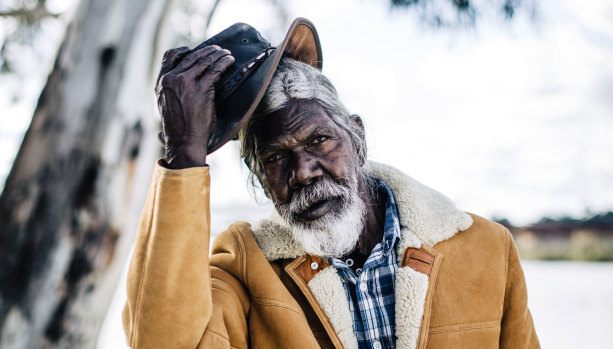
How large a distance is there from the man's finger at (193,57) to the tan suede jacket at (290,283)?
1.29ft

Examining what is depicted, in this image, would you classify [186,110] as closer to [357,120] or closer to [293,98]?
[293,98]

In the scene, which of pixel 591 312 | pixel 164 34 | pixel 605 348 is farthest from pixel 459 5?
pixel 591 312

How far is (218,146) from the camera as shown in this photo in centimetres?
171

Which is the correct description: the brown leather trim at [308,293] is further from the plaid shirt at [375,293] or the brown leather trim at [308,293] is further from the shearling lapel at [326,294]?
the plaid shirt at [375,293]

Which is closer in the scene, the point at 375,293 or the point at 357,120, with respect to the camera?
the point at 375,293

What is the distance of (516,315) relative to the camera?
2.01 metres

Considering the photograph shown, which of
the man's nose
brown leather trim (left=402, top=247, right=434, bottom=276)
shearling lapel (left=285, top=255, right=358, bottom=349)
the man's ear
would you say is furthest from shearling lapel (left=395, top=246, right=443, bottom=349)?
the man's ear

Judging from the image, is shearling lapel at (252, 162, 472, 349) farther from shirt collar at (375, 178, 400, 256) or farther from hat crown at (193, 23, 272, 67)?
hat crown at (193, 23, 272, 67)

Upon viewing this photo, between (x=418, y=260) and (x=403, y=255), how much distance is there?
2.9 inches

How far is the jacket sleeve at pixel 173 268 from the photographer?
146 cm

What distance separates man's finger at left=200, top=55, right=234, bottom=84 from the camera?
1.66 meters

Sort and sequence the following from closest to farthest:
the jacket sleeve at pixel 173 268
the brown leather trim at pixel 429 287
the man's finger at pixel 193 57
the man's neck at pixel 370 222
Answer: the jacket sleeve at pixel 173 268 < the man's finger at pixel 193 57 < the brown leather trim at pixel 429 287 < the man's neck at pixel 370 222

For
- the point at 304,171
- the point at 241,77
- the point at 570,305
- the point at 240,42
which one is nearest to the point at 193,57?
the point at 241,77

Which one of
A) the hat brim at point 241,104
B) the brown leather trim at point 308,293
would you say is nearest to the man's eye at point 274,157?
the hat brim at point 241,104
